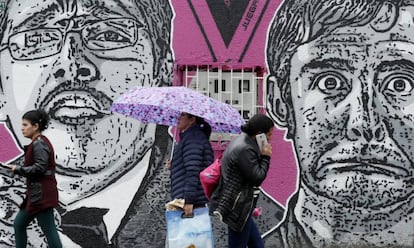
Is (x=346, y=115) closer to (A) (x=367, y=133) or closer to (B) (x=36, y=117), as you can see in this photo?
(A) (x=367, y=133)

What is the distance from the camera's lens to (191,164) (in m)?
5.01

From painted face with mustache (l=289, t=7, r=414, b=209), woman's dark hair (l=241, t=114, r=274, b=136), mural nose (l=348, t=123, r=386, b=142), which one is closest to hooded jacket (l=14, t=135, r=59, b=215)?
woman's dark hair (l=241, t=114, r=274, b=136)

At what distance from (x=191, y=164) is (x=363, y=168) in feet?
8.09

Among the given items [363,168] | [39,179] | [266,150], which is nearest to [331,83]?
[363,168]

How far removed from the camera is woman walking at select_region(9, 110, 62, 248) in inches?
204

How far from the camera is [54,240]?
5.28m

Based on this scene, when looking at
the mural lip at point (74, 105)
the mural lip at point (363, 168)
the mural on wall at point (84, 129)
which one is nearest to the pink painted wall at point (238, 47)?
the mural on wall at point (84, 129)

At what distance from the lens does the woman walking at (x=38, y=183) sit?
5.18 m

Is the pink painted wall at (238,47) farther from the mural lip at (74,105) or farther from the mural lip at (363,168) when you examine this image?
the mural lip at (74,105)

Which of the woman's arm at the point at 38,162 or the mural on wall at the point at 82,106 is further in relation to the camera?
the mural on wall at the point at 82,106

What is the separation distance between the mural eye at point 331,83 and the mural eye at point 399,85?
0.45 meters

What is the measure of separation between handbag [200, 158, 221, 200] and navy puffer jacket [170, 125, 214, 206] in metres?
0.11

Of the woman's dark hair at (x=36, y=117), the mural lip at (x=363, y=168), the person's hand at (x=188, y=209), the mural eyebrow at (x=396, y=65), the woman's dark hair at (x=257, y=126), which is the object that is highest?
the mural eyebrow at (x=396, y=65)

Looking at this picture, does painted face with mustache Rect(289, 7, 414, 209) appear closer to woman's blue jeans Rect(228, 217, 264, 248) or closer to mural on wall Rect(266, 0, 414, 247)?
mural on wall Rect(266, 0, 414, 247)
